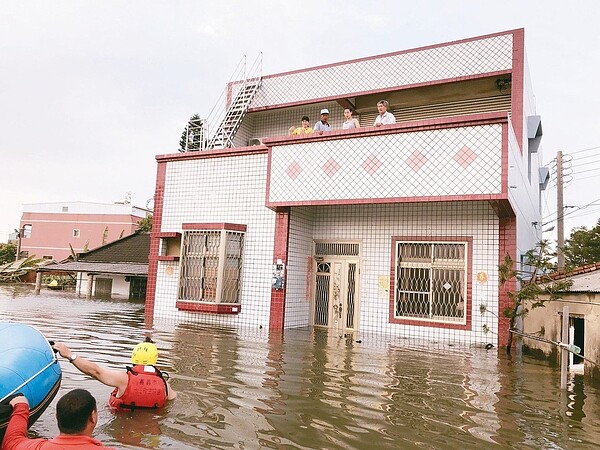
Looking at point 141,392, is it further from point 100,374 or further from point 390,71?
point 390,71

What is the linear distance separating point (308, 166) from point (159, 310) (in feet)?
19.2

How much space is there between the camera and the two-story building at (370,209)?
975cm

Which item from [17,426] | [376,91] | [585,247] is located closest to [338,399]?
[17,426]

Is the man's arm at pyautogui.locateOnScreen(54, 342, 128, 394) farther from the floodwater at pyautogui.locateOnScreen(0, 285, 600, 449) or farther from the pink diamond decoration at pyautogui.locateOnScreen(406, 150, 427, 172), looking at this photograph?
the pink diamond decoration at pyautogui.locateOnScreen(406, 150, 427, 172)

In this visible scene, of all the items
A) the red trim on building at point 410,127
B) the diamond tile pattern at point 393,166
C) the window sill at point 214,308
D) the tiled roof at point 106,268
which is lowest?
the window sill at point 214,308

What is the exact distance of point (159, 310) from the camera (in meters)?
13.2

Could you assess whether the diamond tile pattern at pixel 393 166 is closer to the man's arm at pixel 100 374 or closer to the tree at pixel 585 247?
the man's arm at pixel 100 374

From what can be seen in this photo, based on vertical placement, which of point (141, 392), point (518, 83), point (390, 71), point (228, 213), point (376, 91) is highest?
point (390, 71)

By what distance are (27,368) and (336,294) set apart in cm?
905

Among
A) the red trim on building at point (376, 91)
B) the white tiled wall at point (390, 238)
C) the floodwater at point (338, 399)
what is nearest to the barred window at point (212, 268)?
the white tiled wall at point (390, 238)

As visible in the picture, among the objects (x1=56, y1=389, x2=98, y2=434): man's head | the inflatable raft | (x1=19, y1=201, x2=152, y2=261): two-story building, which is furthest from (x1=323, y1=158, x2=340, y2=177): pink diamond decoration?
(x1=19, y1=201, x2=152, y2=261): two-story building

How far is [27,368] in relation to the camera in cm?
371

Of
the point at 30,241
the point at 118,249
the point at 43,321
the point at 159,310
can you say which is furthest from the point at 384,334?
the point at 30,241

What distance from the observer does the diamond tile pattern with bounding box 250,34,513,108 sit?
12.4m
